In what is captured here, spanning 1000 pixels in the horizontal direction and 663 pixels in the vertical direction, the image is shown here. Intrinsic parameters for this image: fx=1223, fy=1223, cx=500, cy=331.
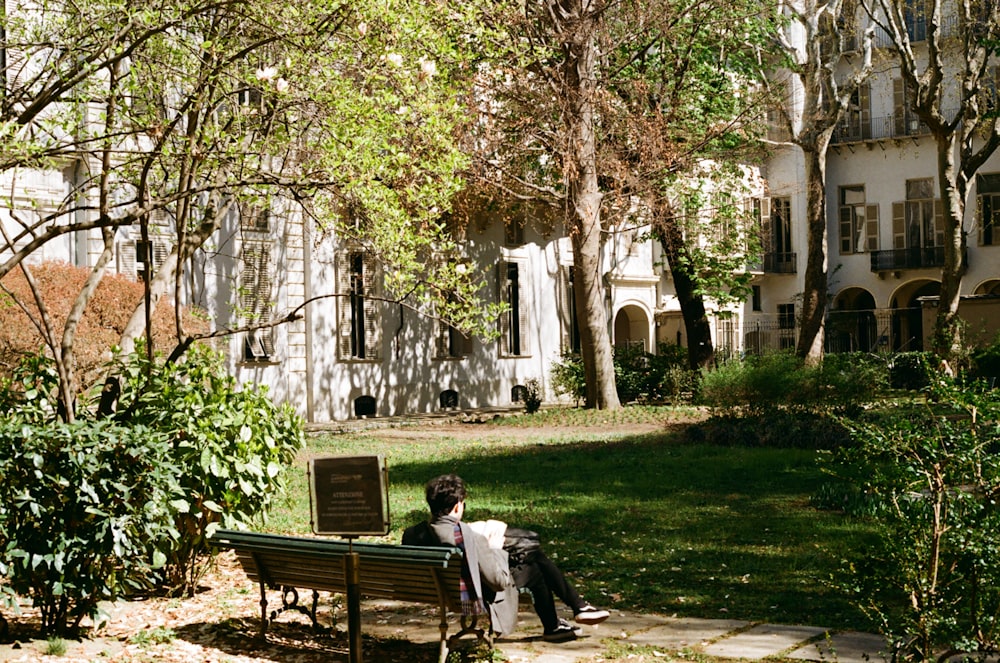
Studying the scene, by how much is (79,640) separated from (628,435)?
15.4 metres

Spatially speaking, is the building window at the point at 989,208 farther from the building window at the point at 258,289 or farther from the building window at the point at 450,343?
the building window at the point at 258,289

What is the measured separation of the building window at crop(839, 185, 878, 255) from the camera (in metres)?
48.2

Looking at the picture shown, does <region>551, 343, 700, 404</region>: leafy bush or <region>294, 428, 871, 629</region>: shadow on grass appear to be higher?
<region>551, 343, 700, 404</region>: leafy bush

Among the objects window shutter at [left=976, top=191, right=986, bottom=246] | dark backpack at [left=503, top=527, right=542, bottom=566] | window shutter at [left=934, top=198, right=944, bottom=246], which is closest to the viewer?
dark backpack at [left=503, top=527, right=542, bottom=566]

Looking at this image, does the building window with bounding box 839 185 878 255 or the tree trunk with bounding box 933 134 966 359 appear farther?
the building window with bounding box 839 185 878 255

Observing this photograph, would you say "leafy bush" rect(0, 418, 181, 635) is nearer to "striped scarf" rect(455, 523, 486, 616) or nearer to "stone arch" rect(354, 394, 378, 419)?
"striped scarf" rect(455, 523, 486, 616)

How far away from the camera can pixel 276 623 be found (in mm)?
8016

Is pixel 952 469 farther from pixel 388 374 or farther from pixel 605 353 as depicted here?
pixel 388 374

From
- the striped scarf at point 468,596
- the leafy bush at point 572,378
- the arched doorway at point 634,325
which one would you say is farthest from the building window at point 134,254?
the striped scarf at point 468,596

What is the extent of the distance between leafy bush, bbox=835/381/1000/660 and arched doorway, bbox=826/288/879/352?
127 ft

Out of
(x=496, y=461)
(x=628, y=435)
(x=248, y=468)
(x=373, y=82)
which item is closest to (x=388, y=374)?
(x=628, y=435)

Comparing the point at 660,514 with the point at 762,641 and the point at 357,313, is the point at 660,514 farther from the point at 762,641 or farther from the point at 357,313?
the point at 357,313

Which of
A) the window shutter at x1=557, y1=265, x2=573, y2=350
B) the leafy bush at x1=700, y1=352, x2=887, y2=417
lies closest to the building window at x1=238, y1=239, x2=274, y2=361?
the window shutter at x1=557, y1=265, x2=573, y2=350

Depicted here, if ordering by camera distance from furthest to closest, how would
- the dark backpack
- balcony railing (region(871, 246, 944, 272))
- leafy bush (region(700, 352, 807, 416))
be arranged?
1. balcony railing (region(871, 246, 944, 272))
2. leafy bush (region(700, 352, 807, 416))
3. the dark backpack
